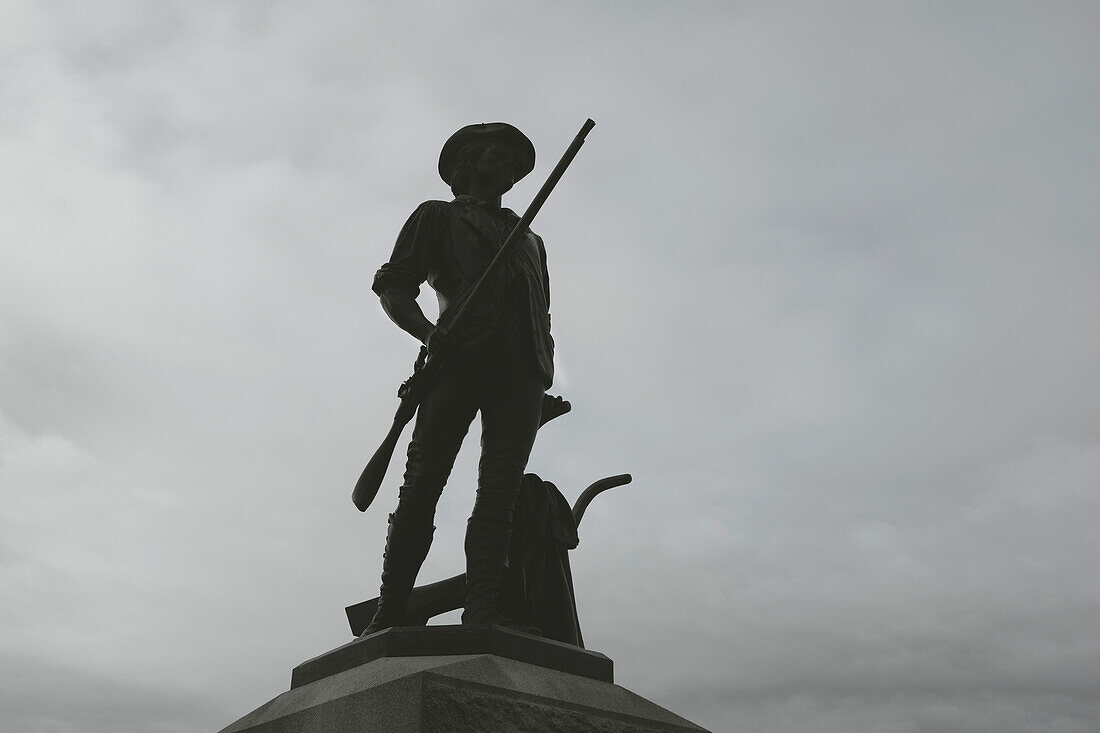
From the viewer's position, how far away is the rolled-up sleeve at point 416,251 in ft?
18.7

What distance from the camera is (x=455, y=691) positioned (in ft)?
13.5

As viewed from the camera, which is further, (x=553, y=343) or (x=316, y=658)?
(x=553, y=343)

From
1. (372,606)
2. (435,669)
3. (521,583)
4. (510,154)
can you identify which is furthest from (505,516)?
(510,154)

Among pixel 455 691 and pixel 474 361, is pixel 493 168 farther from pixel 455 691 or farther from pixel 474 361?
pixel 455 691

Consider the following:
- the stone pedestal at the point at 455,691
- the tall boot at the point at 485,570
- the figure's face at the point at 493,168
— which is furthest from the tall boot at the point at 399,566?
the figure's face at the point at 493,168

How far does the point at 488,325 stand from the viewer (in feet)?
18.1

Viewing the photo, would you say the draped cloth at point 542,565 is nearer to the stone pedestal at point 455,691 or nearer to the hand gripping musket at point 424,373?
the stone pedestal at point 455,691

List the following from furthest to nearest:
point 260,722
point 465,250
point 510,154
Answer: point 510,154, point 465,250, point 260,722

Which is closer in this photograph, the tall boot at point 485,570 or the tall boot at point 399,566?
the tall boot at point 485,570

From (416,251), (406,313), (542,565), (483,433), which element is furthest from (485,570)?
(416,251)

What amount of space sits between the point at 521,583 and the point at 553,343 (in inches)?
55.0

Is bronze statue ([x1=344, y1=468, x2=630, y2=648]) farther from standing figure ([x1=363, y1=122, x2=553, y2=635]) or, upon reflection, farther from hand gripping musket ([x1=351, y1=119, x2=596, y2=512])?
hand gripping musket ([x1=351, y1=119, x2=596, y2=512])

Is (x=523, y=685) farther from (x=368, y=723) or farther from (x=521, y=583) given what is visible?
(x=521, y=583)

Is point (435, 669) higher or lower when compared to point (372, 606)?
lower
